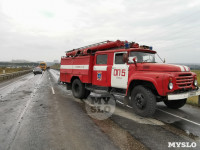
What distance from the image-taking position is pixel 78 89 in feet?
29.2

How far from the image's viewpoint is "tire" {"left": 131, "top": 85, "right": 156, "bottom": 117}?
513 cm

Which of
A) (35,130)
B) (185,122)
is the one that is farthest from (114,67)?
(35,130)

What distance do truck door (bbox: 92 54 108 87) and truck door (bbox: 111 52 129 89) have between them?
0.49m

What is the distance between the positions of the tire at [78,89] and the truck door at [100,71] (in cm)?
107

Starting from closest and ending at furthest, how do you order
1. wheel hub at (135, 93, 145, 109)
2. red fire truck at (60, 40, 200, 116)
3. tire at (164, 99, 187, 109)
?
red fire truck at (60, 40, 200, 116) < wheel hub at (135, 93, 145, 109) < tire at (164, 99, 187, 109)

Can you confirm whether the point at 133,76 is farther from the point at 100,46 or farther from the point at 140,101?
the point at 100,46

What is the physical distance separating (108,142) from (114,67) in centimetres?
355

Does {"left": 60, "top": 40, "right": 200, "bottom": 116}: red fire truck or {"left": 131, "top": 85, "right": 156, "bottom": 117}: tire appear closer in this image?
{"left": 60, "top": 40, "right": 200, "bottom": 116}: red fire truck

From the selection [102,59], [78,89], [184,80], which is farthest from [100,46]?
[184,80]

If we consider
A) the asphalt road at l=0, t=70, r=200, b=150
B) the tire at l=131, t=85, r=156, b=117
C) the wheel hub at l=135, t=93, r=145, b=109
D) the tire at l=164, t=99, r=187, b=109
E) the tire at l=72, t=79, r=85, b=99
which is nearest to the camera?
the asphalt road at l=0, t=70, r=200, b=150

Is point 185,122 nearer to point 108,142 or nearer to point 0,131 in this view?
point 108,142

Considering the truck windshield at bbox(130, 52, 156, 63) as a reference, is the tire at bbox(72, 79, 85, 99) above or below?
below

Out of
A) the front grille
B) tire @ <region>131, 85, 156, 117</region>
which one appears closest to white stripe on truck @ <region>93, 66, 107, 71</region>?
tire @ <region>131, 85, 156, 117</region>

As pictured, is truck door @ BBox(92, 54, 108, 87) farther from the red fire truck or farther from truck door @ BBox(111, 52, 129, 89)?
truck door @ BBox(111, 52, 129, 89)
